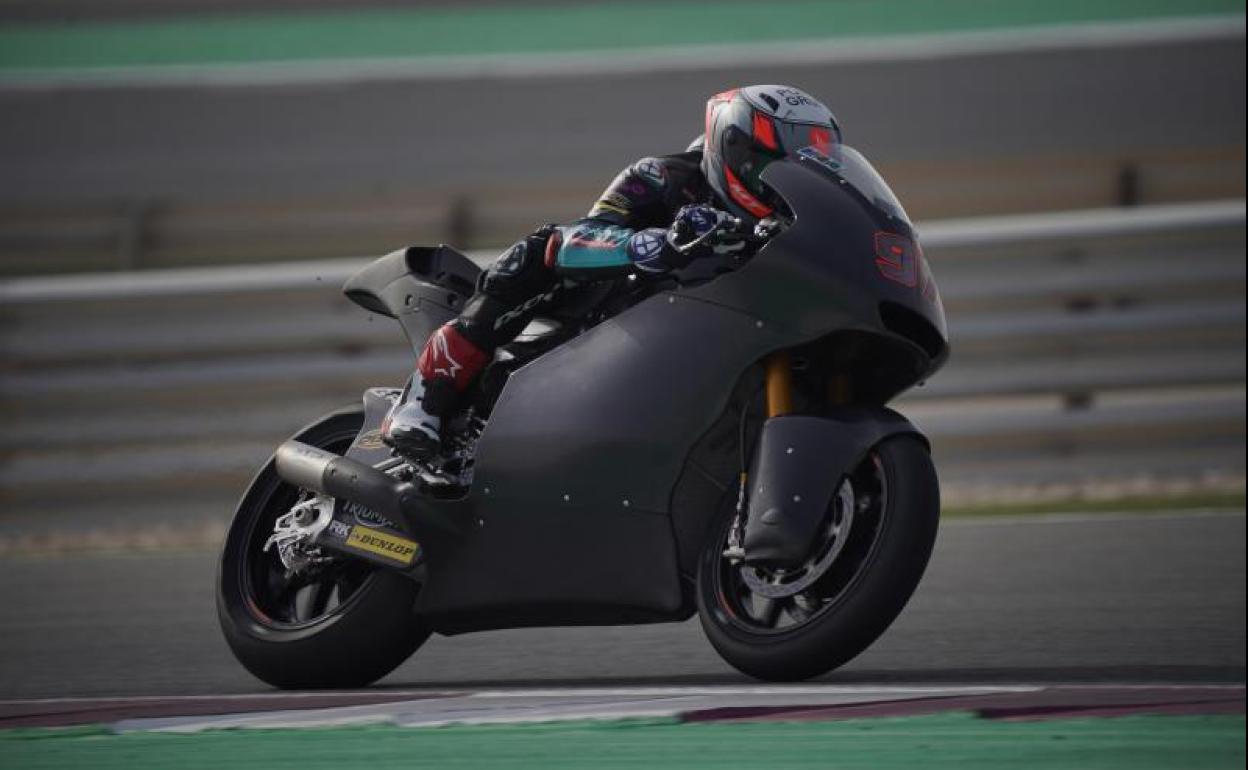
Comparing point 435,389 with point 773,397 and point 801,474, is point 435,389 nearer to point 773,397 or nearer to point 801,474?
point 773,397

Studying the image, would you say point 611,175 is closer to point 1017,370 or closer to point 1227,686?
point 1017,370

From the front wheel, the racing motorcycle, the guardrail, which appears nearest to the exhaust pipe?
the racing motorcycle

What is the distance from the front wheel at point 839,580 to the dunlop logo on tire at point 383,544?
2.79 feet

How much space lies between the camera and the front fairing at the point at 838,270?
4.89m

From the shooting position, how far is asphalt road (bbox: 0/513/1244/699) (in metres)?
5.37

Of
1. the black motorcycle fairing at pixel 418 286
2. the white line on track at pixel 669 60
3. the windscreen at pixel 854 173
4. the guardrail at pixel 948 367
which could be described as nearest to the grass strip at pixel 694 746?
the windscreen at pixel 854 173

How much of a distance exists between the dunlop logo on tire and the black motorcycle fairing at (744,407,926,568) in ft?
3.41

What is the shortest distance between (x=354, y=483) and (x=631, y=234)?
3.37 ft

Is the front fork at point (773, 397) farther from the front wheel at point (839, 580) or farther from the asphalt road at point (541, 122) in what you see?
the asphalt road at point (541, 122)

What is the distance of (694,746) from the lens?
4.18 meters

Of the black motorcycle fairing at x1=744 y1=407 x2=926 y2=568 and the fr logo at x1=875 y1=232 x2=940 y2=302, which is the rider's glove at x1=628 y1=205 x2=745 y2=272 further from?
the black motorcycle fairing at x1=744 y1=407 x2=926 y2=568

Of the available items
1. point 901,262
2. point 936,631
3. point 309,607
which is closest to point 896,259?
point 901,262

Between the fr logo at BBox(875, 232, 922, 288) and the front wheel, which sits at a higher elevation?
the fr logo at BBox(875, 232, 922, 288)

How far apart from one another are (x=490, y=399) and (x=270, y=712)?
1.04 m
